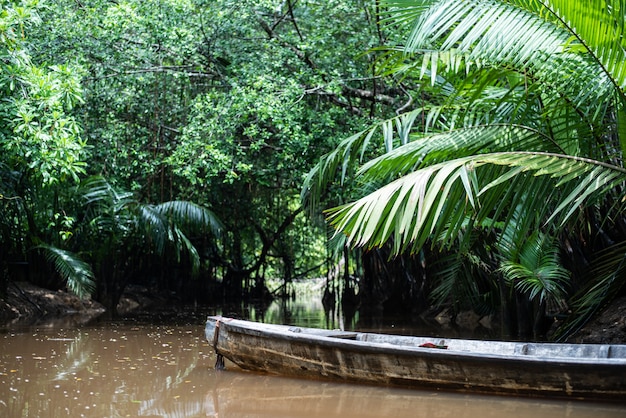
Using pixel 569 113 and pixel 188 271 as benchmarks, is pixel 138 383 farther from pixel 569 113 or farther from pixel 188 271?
pixel 188 271

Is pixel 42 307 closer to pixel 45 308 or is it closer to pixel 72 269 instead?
pixel 45 308

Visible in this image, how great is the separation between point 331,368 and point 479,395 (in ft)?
3.94

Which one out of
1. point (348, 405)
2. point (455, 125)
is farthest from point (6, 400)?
point (455, 125)

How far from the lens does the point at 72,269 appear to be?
12539 millimetres

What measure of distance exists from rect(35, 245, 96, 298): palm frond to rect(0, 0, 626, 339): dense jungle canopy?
0.04m

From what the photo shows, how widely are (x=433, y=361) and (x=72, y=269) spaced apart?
8519 mm

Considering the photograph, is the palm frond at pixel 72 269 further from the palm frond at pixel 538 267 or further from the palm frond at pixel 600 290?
the palm frond at pixel 600 290

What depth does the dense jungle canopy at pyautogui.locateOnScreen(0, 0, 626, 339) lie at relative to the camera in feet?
17.1

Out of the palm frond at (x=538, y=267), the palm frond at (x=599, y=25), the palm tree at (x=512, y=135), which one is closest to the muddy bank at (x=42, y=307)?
the palm frond at (x=538, y=267)

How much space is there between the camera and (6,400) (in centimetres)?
536

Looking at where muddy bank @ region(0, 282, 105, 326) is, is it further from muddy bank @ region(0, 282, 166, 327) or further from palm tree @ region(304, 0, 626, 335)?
palm tree @ region(304, 0, 626, 335)

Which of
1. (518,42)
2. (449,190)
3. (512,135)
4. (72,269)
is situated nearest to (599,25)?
(518,42)

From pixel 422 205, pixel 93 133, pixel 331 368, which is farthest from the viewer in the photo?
pixel 93 133

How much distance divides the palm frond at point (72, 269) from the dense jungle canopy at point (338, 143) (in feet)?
0.14
